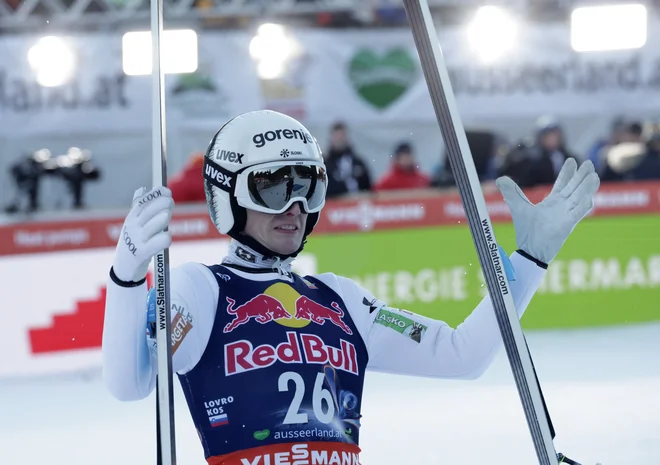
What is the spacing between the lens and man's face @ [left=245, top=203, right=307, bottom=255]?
8.34ft

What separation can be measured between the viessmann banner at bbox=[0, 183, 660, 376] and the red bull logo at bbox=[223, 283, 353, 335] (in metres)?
4.13

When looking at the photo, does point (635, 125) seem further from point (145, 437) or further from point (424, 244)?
point (145, 437)

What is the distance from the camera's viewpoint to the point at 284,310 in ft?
8.11

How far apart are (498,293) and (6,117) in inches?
351

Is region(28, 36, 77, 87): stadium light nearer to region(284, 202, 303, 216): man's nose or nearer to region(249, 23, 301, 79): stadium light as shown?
region(249, 23, 301, 79): stadium light

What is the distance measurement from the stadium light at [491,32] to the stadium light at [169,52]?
287 cm

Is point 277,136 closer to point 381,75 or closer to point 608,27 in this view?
point 381,75

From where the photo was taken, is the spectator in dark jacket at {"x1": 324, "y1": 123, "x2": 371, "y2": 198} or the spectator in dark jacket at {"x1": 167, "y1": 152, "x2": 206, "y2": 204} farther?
the spectator in dark jacket at {"x1": 324, "y1": 123, "x2": 371, "y2": 198}

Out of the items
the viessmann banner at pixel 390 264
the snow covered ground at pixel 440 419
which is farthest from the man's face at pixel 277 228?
the viessmann banner at pixel 390 264

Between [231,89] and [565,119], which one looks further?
[565,119]

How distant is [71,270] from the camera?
6551mm

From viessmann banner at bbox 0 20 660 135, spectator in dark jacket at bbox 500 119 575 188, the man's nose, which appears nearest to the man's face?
the man's nose

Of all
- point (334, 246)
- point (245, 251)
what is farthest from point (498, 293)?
point (334, 246)

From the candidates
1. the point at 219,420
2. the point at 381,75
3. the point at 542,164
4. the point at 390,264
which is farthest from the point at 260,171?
the point at 381,75
